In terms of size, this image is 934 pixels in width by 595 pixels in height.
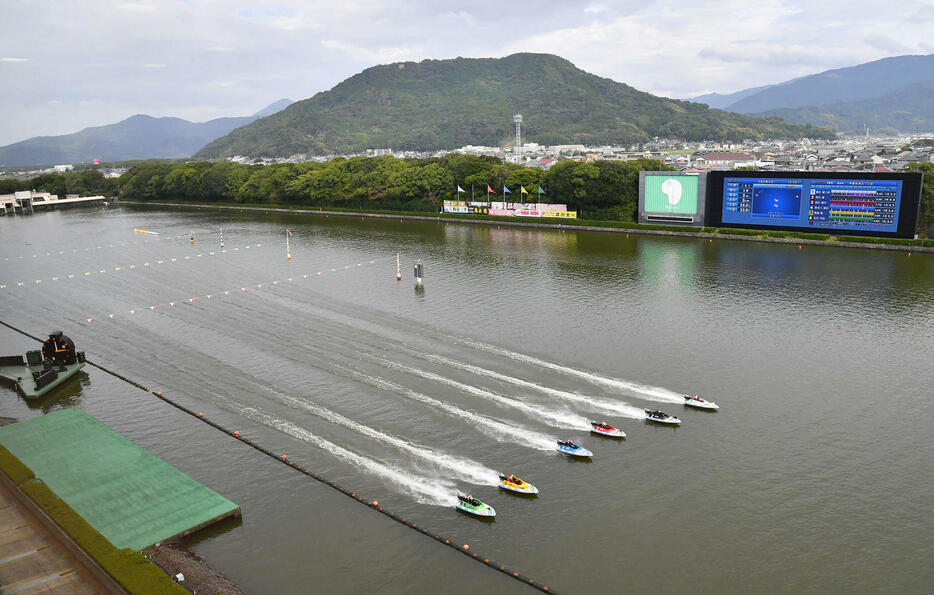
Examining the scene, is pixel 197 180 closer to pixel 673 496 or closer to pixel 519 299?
pixel 519 299

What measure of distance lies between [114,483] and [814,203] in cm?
6326

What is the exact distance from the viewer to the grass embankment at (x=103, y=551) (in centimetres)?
1612

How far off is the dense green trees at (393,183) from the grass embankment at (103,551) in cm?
6712

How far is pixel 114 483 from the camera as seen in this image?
21750 millimetres

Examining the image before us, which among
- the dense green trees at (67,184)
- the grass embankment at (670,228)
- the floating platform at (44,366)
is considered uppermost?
the dense green trees at (67,184)

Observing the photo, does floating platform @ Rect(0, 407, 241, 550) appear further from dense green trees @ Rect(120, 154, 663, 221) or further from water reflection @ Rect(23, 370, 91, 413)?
dense green trees @ Rect(120, 154, 663, 221)

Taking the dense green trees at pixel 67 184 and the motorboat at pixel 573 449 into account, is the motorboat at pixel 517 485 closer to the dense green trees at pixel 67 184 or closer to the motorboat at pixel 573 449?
the motorboat at pixel 573 449

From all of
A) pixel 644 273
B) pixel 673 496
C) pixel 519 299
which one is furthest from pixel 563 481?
pixel 644 273

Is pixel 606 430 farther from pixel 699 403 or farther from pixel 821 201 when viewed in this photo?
pixel 821 201

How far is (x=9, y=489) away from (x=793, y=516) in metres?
26.6

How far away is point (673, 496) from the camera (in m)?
21.0

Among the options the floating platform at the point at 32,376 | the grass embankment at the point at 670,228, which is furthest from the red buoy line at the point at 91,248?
the floating platform at the point at 32,376

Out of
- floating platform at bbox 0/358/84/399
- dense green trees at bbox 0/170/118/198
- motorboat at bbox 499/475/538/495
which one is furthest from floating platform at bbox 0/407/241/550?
dense green trees at bbox 0/170/118/198

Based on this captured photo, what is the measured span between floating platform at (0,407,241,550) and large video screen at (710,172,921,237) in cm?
6050
